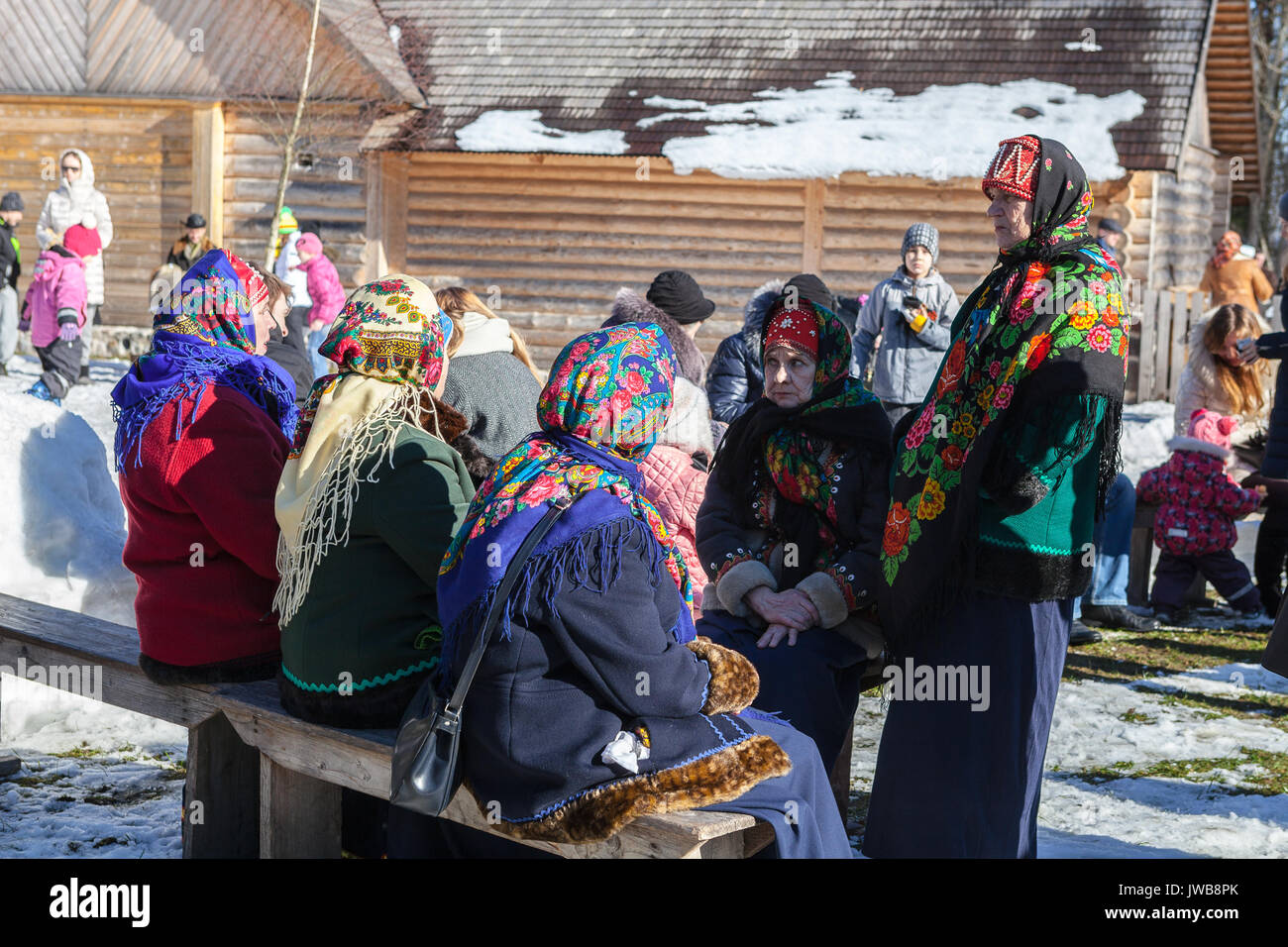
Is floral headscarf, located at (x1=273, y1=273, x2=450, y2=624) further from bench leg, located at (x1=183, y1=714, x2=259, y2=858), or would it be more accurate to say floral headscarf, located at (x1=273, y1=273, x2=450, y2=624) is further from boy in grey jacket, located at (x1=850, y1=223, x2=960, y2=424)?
boy in grey jacket, located at (x1=850, y1=223, x2=960, y2=424)

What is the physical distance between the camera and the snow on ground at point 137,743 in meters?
3.98

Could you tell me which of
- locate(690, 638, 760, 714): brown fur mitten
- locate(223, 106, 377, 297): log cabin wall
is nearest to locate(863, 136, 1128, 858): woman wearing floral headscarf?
locate(690, 638, 760, 714): brown fur mitten

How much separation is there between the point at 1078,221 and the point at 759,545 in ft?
4.14

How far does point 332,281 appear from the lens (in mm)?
10664

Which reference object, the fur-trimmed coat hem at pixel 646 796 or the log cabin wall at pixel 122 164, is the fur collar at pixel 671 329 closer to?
the fur-trimmed coat hem at pixel 646 796

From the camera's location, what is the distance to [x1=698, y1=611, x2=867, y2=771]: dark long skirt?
349 centimetres

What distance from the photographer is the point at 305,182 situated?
14.9m

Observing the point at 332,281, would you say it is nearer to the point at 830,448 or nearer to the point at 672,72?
the point at 672,72

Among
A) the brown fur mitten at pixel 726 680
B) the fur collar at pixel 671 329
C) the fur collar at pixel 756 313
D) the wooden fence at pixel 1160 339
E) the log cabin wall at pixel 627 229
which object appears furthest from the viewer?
the log cabin wall at pixel 627 229

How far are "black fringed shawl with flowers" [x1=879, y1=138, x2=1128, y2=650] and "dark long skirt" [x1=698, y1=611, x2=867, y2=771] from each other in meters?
0.30

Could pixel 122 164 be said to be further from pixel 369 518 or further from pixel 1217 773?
pixel 1217 773

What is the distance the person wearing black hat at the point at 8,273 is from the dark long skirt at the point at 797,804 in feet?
33.3

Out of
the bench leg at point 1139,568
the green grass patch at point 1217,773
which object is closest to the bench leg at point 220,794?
the green grass patch at point 1217,773
